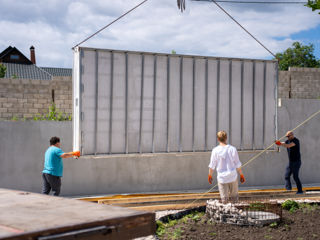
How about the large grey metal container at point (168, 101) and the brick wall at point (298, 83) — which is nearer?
the large grey metal container at point (168, 101)

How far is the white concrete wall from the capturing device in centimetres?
1080

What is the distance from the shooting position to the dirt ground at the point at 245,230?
6.16 meters

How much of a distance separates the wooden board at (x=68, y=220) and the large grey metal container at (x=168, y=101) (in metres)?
5.94

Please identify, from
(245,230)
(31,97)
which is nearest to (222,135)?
(245,230)

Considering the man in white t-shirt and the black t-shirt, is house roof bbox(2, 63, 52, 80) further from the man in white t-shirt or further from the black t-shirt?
the man in white t-shirt

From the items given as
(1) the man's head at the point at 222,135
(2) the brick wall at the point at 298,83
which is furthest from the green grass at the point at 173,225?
(2) the brick wall at the point at 298,83

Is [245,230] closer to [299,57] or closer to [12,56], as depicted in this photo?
[299,57]

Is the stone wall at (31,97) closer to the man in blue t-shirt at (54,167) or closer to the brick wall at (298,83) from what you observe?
the man in blue t-shirt at (54,167)

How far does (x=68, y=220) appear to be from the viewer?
2742mm

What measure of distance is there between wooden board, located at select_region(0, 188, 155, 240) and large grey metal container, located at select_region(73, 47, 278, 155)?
5937 mm

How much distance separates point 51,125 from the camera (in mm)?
11195

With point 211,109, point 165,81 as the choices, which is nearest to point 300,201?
point 211,109

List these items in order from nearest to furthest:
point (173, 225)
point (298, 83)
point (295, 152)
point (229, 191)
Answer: point (173, 225), point (229, 191), point (295, 152), point (298, 83)

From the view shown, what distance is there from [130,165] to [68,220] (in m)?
8.93
